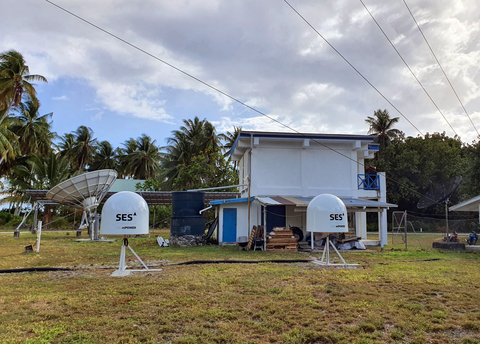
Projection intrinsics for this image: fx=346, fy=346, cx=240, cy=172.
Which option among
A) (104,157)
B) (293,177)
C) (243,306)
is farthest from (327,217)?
(104,157)

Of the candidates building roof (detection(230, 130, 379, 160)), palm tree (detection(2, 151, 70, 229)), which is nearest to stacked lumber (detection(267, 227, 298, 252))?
building roof (detection(230, 130, 379, 160))

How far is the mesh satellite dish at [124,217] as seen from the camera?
8.92 m

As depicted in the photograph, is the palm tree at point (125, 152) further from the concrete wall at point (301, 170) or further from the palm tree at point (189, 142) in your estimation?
the concrete wall at point (301, 170)

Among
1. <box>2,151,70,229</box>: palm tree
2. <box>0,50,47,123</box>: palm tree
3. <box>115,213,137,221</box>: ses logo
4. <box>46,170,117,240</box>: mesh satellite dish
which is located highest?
<box>0,50,47,123</box>: palm tree

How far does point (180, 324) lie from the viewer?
514 cm

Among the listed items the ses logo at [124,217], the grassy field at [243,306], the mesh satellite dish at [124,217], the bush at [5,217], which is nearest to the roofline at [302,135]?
the grassy field at [243,306]

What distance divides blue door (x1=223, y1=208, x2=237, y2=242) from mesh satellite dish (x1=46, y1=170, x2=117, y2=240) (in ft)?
27.4

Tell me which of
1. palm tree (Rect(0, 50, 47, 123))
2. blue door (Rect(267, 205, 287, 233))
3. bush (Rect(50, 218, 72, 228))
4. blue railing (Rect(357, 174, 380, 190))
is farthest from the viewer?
bush (Rect(50, 218, 72, 228))

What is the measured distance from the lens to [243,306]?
6.07 metres

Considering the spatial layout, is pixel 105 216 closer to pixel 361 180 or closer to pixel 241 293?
pixel 241 293

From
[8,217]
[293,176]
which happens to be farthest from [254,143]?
[8,217]

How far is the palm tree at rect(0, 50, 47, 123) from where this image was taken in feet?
105

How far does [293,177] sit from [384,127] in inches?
1335

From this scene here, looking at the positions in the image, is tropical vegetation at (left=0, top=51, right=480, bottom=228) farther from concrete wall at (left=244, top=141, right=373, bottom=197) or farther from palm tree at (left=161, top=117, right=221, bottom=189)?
concrete wall at (left=244, top=141, right=373, bottom=197)
